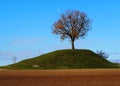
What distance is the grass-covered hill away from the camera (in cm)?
10244

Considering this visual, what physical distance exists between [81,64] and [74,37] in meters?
11.6

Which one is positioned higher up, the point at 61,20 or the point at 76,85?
the point at 61,20

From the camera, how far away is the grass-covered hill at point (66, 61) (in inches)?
→ 4033

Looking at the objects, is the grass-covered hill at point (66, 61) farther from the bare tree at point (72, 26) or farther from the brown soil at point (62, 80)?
the brown soil at point (62, 80)

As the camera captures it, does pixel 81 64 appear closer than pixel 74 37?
Yes

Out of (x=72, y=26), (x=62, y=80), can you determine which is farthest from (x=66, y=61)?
(x=62, y=80)

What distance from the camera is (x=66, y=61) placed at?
347ft

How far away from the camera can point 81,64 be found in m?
104

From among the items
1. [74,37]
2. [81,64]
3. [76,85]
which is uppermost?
[74,37]

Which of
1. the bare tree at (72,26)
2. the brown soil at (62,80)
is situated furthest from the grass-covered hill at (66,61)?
the brown soil at (62,80)

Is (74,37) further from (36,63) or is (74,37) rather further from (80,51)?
(36,63)

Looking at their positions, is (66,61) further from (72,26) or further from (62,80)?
(62,80)

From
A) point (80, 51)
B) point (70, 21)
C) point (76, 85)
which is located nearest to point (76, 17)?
point (70, 21)

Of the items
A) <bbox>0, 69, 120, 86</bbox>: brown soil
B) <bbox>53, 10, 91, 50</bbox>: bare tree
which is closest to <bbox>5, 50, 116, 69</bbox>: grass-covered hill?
<bbox>53, 10, 91, 50</bbox>: bare tree
